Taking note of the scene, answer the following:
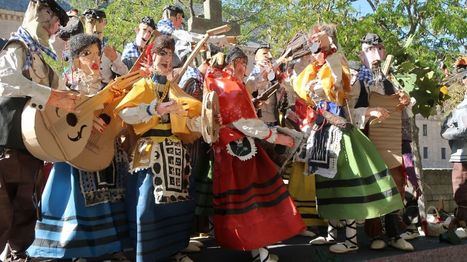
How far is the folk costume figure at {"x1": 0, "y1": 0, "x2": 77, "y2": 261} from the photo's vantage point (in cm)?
364

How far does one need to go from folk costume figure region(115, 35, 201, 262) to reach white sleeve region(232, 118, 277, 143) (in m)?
0.33

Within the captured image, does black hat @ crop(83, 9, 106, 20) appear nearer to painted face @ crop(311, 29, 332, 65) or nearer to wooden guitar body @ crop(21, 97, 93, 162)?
wooden guitar body @ crop(21, 97, 93, 162)

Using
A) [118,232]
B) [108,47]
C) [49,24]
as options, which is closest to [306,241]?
[118,232]

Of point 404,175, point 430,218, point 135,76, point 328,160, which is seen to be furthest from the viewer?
point 430,218

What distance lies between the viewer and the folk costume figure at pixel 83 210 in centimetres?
398

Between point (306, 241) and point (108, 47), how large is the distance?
9.18ft

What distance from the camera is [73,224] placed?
157 inches

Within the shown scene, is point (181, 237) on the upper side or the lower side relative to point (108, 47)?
lower

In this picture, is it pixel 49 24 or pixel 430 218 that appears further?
pixel 430 218

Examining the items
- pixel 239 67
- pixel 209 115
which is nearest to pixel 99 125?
pixel 209 115

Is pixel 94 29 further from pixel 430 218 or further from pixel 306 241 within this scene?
pixel 430 218

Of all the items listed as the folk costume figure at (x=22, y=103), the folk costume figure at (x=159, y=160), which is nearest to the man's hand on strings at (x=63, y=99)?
the folk costume figure at (x=22, y=103)

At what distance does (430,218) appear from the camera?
6648 millimetres

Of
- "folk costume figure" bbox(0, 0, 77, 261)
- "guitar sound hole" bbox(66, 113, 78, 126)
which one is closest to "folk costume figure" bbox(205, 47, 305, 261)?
"guitar sound hole" bbox(66, 113, 78, 126)
